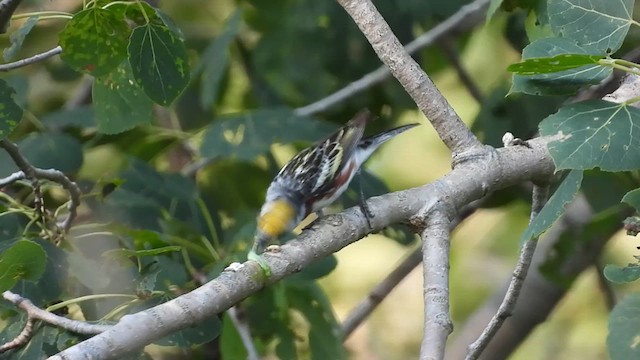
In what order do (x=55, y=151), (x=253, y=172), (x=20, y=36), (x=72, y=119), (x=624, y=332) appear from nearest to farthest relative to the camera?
(x=624, y=332) < (x=20, y=36) < (x=55, y=151) < (x=72, y=119) < (x=253, y=172)

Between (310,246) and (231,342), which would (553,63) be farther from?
(231,342)

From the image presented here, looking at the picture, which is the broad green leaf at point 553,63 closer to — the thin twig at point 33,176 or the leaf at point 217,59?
the thin twig at point 33,176

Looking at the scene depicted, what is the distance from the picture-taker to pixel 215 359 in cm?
362

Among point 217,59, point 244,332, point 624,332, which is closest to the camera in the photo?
point 624,332

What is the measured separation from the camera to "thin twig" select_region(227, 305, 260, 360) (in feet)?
8.93

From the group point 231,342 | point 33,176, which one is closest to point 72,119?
point 231,342

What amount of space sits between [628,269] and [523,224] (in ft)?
7.75

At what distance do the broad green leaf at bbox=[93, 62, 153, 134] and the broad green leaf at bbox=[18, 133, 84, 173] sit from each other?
0.82 meters

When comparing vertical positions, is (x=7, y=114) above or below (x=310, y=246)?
above

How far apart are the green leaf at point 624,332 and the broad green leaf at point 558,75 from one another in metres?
0.45

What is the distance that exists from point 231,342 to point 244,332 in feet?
0.17

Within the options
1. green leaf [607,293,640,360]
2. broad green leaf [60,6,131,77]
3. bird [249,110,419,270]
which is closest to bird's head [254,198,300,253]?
bird [249,110,419,270]

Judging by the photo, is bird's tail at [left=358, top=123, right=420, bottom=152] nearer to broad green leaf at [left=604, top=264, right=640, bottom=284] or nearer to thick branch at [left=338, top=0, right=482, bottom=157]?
thick branch at [left=338, top=0, right=482, bottom=157]

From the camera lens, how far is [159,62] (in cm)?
207
